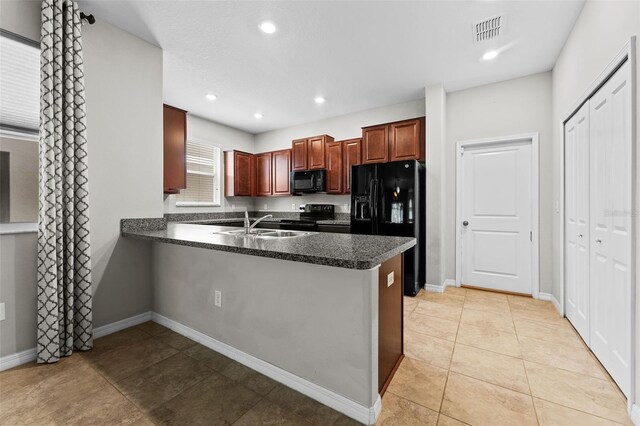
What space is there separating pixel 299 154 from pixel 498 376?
4.20 metres

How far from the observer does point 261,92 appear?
3916 millimetres

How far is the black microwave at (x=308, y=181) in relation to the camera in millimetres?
4785

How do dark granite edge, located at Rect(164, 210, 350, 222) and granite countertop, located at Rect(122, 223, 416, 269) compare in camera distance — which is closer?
granite countertop, located at Rect(122, 223, 416, 269)

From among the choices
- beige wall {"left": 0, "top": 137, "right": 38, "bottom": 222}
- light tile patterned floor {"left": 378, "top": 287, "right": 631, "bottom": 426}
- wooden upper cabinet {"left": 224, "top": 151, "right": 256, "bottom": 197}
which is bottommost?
light tile patterned floor {"left": 378, "top": 287, "right": 631, "bottom": 426}

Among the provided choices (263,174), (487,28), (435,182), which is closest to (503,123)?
(435,182)

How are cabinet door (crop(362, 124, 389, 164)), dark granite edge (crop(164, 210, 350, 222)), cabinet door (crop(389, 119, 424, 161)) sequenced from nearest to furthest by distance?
cabinet door (crop(389, 119, 424, 161)) → cabinet door (crop(362, 124, 389, 164)) → dark granite edge (crop(164, 210, 350, 222))

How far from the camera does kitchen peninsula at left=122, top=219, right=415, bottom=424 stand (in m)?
1.45

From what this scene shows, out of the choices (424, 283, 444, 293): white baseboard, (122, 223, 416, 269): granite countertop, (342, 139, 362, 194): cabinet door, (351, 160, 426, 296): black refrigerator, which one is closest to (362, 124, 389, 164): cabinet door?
(342, 139, 362, 194): cabinet door

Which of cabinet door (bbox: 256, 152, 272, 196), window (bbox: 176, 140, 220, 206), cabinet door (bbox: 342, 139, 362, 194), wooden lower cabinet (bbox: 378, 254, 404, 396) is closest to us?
wooden lower cabinet (bbox: 378, 254, 404, 396)

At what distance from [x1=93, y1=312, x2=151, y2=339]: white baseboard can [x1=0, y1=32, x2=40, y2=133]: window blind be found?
1707mm

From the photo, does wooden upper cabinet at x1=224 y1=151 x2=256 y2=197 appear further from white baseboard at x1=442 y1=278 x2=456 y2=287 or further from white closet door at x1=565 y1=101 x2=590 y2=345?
white closet door at x1=565 y1=101 x2=590 y2=345

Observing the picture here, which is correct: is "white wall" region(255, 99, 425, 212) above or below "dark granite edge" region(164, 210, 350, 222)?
above

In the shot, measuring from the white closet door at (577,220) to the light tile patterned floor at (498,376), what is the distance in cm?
24

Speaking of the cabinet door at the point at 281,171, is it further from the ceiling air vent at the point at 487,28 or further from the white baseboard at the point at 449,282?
the ceiling air vent at the point at 487,28
